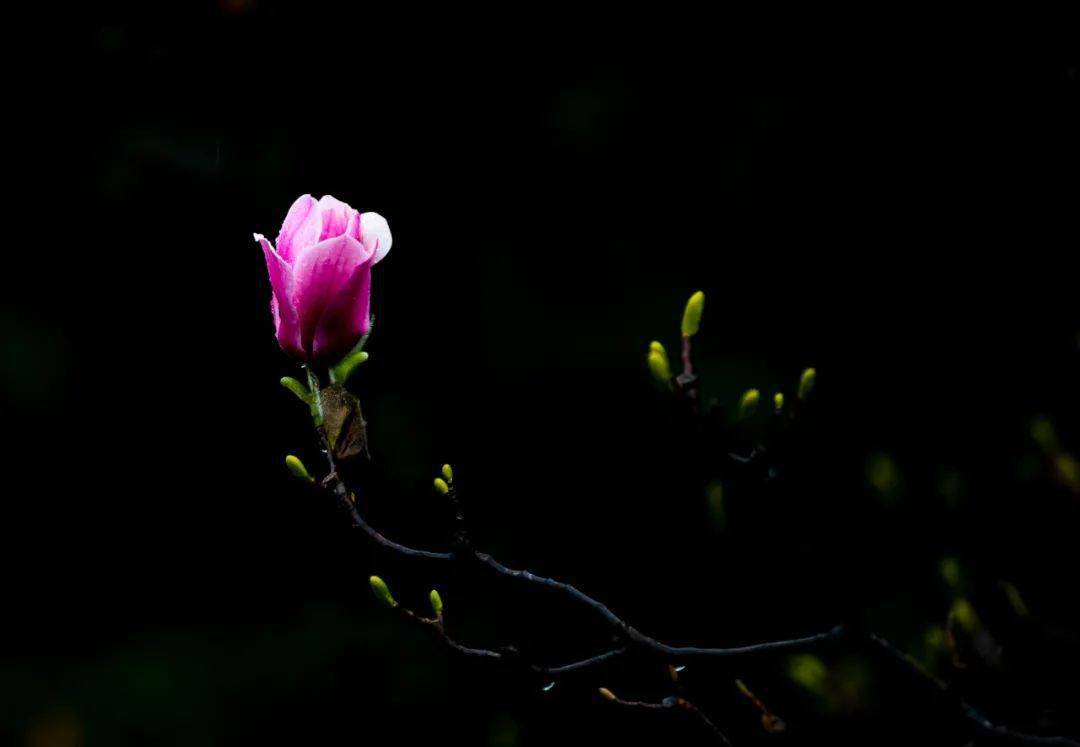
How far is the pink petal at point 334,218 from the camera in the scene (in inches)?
34.5

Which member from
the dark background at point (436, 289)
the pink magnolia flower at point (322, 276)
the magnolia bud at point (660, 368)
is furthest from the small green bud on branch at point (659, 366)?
the dark background at point (436, 289)

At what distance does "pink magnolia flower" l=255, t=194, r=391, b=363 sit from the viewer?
0.87 meters

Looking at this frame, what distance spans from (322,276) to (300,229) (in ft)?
0.12

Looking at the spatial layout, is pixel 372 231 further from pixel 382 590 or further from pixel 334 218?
pixel 382 590

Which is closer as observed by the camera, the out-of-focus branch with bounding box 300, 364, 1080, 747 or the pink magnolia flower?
the out-of-focus branch with bounding box 300, 364, 1080, 747

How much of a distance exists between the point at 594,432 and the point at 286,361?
0.68m

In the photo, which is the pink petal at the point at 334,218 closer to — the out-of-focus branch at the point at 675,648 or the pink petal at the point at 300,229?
the pink petal at the point at 300,229

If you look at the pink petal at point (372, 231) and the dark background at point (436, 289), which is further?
the dark background at point (436, 289)

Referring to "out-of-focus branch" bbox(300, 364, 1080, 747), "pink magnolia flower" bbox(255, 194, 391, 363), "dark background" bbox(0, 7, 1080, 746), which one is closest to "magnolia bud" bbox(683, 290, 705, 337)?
"out-of-focus branch" bbox(300, 364, 1080, 747)

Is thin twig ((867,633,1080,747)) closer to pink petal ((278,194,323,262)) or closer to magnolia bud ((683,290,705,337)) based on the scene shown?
magnolia bud ((683,290,705,337))

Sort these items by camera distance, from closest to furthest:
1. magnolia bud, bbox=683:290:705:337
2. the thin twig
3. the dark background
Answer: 1. the thin twig
2. magnolia bud, bbox=683:290:705:337
3. the dark background

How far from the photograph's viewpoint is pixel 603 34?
2902mm

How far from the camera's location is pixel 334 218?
2.88 feet

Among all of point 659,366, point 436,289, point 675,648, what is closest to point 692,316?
point 659,366
